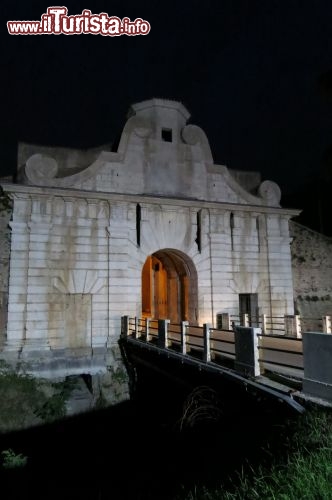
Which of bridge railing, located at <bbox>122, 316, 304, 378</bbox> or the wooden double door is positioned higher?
the wooden double door

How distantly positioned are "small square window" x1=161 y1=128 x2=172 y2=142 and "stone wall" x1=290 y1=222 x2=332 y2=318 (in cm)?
763

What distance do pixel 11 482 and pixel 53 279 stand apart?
6.98 meters

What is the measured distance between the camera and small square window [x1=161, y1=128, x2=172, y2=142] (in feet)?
57.9

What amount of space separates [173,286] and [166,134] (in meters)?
→ 7.39

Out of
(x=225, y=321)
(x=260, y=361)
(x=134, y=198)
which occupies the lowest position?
(x=260, y=361)

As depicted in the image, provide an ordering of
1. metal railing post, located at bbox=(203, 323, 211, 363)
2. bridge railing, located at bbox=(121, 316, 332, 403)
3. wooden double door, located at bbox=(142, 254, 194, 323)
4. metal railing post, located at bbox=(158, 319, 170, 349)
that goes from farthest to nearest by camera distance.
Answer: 1. wooden double door, located at bbox=(142, 254, 194, 323)
2. metal railing post, located at bbox=(158, 319, 170, 349)
3. metal railing post, located at bbox=(203, 323, 211, 363)
4. bridge railing, located at bbox=(121, 316, 332, 403)

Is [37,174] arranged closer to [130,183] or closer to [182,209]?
[130,183]

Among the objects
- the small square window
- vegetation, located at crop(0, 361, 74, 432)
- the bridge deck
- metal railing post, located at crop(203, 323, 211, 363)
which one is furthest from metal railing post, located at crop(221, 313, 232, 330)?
the small square window

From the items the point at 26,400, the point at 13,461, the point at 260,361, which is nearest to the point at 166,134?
the point at 26,400

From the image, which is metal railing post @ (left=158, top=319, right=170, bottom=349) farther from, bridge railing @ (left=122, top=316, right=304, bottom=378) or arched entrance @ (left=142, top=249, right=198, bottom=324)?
arched entrance @ (left=142, top=249, right=198, bottom=324)

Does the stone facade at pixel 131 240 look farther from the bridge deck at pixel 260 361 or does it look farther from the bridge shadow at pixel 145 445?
the bridge deck at pixel 260 361

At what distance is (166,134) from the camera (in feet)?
58.6

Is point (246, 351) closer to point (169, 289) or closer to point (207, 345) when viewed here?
point (207, 345)

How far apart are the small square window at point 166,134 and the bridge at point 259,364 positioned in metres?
9.45
